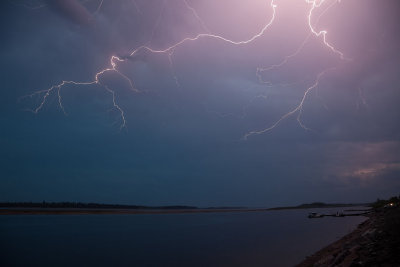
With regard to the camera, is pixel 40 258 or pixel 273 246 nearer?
pixel 40 258

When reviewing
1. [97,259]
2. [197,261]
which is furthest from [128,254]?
[197,261]

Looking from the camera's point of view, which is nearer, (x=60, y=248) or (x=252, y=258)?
(x=252, y=258)

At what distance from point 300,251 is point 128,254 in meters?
12.6

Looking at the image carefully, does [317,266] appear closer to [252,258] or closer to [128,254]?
[252,258]

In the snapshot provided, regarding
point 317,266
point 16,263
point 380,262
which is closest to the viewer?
point 380,262

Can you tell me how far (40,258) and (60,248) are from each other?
493cm

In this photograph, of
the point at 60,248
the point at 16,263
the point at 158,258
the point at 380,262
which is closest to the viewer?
the point at 380,262

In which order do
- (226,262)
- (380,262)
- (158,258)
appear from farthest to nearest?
(158,258) < (226,262) < (380,262)

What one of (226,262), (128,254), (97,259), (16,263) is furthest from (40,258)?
(226,262)

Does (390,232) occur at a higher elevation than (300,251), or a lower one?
higher

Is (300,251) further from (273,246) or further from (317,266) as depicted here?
(317,266)

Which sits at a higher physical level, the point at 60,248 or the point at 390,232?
the point at 390,232

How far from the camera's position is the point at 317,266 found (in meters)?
15.0

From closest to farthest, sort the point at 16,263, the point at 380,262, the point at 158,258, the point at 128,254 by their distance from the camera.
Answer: the point at 380,262 < the point at 16,263 < the point at 158,258 < the point at 128,254
